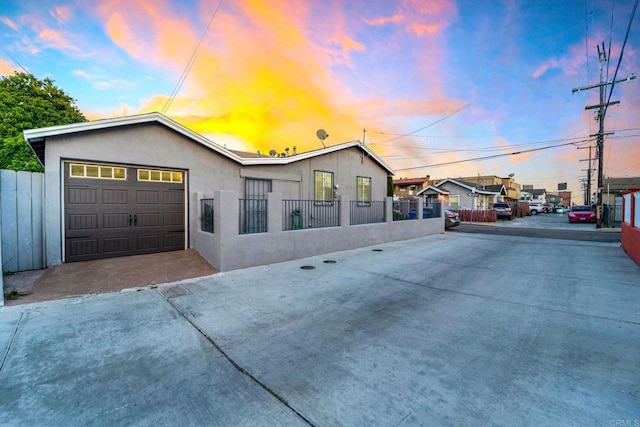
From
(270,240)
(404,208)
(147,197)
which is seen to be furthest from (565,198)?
(147,197)

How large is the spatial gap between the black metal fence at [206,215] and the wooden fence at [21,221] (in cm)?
349

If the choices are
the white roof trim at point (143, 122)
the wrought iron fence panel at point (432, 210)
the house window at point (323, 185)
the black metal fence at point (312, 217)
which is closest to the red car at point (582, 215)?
the wrought iron fence panel at point (432, 210)

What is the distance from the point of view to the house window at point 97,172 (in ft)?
21.3

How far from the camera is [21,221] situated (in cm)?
589

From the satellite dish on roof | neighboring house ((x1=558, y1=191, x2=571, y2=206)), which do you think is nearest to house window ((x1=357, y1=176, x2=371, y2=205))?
Result: the satellite dish on roof

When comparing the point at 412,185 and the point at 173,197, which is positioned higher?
the point at 412,185

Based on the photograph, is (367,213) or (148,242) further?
(367,213)

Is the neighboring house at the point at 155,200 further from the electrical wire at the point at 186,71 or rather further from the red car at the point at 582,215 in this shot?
the red car at the point at 582,215

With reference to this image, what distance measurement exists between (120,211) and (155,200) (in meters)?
0.87

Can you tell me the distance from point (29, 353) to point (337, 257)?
6.57m

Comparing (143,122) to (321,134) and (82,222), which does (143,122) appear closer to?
(82,222)

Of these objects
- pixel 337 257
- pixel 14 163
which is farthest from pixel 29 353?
pixel 14 163

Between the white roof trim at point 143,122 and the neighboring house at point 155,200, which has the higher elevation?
the white roof trim at point 143,122

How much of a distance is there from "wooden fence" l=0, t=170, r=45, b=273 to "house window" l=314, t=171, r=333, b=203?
28.4 feet
